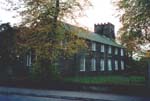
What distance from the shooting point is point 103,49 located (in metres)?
50.8

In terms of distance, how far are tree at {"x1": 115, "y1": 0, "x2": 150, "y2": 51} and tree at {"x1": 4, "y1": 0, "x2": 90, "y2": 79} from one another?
5414mm

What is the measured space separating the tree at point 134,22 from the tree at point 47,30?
541 centimetres

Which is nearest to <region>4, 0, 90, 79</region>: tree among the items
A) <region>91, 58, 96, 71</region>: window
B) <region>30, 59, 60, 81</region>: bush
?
<region>30, 59, 60, 81</region>: bush

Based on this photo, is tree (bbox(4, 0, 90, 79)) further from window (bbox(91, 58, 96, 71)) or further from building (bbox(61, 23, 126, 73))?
window (bbox(91, 58, 96, 71))

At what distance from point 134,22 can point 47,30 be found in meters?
8.61

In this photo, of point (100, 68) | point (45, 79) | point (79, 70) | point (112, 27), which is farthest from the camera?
point (112, 27)

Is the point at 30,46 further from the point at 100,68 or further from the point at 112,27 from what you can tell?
the point at 112,27

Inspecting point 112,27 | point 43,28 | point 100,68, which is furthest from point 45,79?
point 112,27

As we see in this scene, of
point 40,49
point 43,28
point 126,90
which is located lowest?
point 126,90

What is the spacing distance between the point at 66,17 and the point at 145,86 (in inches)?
376

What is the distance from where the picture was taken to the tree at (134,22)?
25609mm

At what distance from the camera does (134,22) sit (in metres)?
26.5

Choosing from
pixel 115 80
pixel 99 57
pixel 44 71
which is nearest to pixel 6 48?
pixel 44 71

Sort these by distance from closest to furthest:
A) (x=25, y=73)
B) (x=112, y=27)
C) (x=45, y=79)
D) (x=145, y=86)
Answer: (x=145, y=86) < (x=45, y=79) < (x=25, y=73) < (x=112, y=27)
